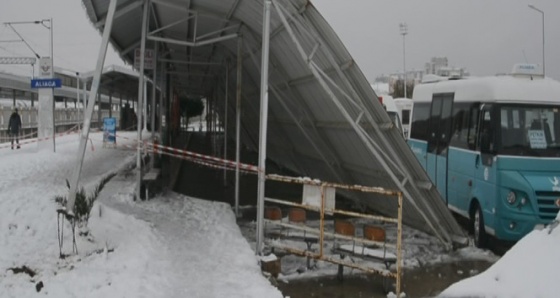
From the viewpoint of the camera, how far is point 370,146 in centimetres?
875

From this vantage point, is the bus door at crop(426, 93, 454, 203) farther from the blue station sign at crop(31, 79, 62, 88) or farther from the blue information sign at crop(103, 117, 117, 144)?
the blue information sign at crop(103, 117, 117, 144)

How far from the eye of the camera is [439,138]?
42.1 ft

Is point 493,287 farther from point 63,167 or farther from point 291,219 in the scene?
point 63,167

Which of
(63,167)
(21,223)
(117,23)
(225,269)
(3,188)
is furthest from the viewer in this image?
(63,167)

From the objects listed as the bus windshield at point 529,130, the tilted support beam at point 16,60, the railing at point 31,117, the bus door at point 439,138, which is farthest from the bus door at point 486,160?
the tilted support beam at point 16,60

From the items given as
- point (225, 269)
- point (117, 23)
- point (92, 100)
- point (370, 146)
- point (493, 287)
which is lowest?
point (225, 269)

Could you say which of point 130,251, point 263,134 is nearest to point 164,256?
point 130,251

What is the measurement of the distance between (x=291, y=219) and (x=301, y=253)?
3.25ft

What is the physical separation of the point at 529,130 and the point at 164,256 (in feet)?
21.8

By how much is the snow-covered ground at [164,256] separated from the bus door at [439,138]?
2010 mm

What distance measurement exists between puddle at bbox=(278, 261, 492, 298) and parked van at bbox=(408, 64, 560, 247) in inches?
52.9

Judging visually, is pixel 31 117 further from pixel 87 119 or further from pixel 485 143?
pixel 485 143

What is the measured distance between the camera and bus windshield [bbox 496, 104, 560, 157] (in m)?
9.94

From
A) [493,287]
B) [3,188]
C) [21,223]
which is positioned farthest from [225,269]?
[3,188]
